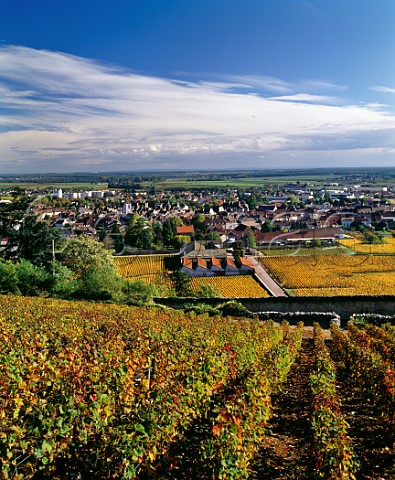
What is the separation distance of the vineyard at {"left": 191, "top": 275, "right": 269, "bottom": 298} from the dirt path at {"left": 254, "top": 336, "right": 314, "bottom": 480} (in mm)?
27725

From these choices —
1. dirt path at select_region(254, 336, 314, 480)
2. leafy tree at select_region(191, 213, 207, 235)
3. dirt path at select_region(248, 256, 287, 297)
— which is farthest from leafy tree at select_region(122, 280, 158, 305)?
leafy tree at select_region(191, 213, 207, 235)

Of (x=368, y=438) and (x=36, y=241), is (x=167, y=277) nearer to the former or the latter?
(x=36, y=241)

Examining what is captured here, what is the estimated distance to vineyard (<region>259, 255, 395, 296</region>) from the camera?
4000 cm

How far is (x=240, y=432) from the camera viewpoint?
5.40 m

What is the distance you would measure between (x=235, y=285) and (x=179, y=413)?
1475 inches

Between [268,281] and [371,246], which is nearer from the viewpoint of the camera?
[268,281]

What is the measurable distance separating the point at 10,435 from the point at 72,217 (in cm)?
11117

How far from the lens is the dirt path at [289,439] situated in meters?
6.03

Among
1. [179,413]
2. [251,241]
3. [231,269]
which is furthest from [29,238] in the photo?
[251,241]

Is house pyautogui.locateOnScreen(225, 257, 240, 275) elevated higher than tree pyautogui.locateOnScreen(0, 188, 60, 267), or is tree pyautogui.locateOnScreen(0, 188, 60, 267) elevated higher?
tree pyautogui.locateOnScreen(0, 188, 60, 267)

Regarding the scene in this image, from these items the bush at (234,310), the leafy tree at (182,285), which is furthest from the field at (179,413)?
the leafy tree at (182,285)

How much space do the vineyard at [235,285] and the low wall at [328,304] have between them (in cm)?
916

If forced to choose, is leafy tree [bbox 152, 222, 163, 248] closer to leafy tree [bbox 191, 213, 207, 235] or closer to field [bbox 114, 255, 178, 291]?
field [bbox 114, 255, 178, 291]

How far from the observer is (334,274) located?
46969 mm
